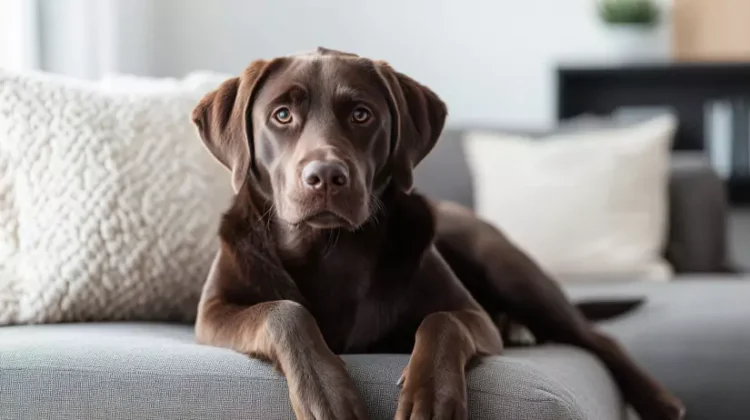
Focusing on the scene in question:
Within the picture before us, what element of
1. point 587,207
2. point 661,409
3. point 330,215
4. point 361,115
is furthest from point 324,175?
point 587,207

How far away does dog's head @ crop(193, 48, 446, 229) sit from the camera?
1519mm

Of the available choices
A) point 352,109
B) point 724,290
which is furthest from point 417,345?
point 724,290

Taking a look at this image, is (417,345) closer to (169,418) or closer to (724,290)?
(169,418)

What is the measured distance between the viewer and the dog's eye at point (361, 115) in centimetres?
163

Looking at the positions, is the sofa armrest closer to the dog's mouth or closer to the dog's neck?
the dog's neck

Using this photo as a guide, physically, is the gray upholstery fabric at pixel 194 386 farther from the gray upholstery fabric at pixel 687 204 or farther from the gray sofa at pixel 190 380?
the gray upholstery fabric at pixel 687 204

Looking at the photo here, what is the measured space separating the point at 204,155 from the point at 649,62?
234 cm

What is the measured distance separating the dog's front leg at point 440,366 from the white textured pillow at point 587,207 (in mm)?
1422

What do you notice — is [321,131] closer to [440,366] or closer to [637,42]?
[440,366]

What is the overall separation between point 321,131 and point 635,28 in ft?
8.88

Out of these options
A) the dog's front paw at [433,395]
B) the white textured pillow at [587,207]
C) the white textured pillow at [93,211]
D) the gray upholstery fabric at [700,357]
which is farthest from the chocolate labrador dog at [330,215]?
the white textured pillow at [587,207]

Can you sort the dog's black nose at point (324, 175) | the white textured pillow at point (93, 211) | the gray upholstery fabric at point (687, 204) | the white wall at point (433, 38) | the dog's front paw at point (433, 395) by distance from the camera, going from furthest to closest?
the white wall at point (433, 38), the gray upholstery fabric at point (687, 204), the white textured pillow at point (93, 211), the dog's black nose at point (324, 175), the dog's front paw at point (433, 395)

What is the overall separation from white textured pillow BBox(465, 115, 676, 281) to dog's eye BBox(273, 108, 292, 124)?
146 cm

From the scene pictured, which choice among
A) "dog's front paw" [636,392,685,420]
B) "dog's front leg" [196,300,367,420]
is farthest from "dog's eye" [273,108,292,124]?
"dog's front paw" [636,392,685,420]
